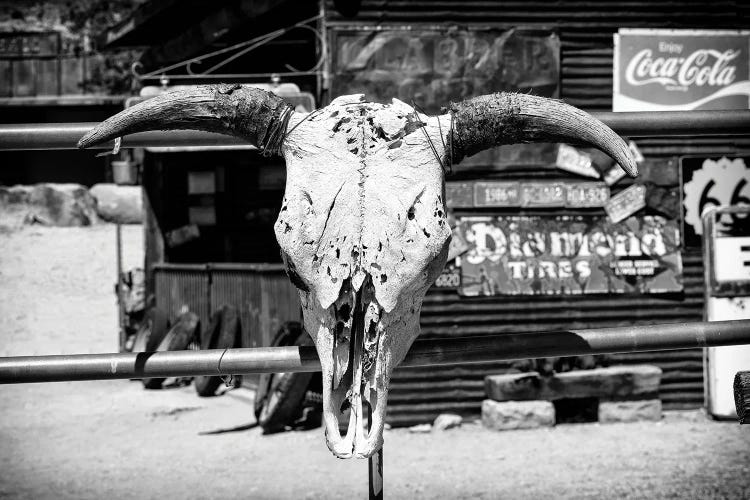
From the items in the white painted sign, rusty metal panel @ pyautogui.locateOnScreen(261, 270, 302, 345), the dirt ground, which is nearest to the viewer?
the dirt ground

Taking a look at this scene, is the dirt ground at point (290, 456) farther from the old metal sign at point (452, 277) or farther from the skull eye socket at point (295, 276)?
the skull eye socket at point (295, 276)

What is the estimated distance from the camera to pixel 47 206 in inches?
849

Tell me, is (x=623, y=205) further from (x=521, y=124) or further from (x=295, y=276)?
(x=295, y=276)

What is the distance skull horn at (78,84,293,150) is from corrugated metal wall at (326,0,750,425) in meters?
6.07

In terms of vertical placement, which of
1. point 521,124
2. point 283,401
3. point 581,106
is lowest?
point 283,401

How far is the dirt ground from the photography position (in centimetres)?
638

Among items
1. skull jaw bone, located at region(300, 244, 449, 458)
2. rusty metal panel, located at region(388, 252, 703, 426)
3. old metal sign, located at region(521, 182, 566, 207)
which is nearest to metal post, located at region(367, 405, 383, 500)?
skull jaw bone, located at region(300, 244, 449, 458)

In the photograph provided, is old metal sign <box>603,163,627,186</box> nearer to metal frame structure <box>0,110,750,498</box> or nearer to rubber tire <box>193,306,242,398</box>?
rubber tire <box>193,306,242,398</box>

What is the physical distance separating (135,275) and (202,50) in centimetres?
411

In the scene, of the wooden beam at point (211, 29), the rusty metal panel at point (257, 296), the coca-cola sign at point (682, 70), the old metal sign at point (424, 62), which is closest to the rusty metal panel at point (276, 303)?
the rusty metal panel at point (257, 296)

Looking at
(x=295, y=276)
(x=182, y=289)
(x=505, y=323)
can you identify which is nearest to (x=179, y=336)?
(x=182, y=289)

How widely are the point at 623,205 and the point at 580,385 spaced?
1.83 metres

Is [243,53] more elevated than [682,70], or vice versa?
[243,53]

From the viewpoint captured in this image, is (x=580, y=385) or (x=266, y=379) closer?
(x=580, y=385)
